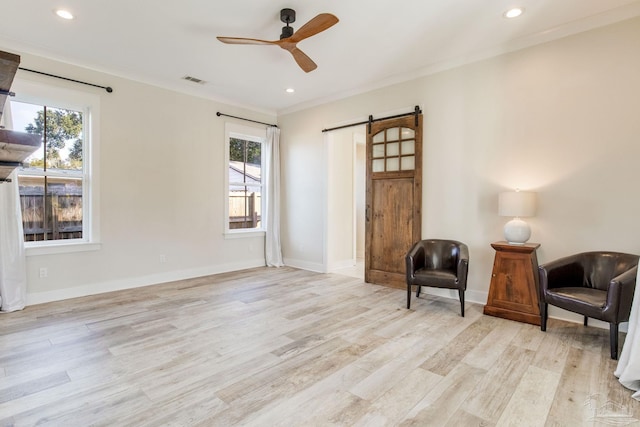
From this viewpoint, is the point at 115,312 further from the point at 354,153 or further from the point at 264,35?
the point at 354,153

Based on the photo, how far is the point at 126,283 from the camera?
14.3ft

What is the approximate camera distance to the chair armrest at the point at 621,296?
2396 millimetres

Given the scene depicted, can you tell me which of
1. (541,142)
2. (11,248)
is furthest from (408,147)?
(11,248)

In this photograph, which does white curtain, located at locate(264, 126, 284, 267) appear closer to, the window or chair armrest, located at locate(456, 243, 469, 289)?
the window

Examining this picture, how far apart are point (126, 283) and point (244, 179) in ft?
8.18

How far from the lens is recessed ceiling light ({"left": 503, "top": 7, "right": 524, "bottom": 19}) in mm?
2883

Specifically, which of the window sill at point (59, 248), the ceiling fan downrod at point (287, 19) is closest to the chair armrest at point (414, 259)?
the ceiling fan downrod at point (287, 19)

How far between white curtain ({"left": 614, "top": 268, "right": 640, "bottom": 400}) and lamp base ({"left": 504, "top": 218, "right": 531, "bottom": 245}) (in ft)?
3.56

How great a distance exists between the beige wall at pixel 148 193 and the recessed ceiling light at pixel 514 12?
4.10 metres

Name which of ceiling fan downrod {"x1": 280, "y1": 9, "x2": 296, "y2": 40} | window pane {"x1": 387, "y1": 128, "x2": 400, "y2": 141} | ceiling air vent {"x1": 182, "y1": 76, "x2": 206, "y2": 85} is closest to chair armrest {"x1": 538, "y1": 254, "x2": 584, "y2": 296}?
window pane {"x1": 387, "y1": 128, "x2": 400, "y2": 141}

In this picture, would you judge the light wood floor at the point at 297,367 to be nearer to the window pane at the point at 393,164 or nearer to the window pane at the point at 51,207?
the window pane at the point at 51,207

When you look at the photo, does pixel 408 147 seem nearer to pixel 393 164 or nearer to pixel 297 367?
pixel 393 164

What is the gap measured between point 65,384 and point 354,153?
17.1 feet

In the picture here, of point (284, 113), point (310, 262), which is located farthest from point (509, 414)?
point (284, 113)
